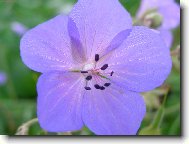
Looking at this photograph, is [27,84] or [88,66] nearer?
[88,66]

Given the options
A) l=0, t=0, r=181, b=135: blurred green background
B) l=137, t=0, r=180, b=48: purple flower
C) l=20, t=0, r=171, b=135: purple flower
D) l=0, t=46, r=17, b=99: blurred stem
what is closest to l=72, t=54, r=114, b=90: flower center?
l=20, t=0, r=171, b=135: purple flower

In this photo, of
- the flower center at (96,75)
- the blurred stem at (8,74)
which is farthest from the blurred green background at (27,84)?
the flower center at (96,75)

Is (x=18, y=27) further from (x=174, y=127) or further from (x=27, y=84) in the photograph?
(x=174, y=127)

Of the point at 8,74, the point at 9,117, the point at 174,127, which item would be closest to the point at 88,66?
the point at 174,127

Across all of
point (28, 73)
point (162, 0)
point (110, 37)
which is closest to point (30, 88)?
point (28, 73)

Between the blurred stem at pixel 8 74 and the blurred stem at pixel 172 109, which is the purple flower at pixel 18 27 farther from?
the blurred stem at pixel 172 109

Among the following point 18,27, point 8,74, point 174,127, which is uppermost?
point 18,27

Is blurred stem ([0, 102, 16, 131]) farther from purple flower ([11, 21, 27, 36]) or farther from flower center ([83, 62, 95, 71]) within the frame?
flower center ([83, 62, 95, 71])
